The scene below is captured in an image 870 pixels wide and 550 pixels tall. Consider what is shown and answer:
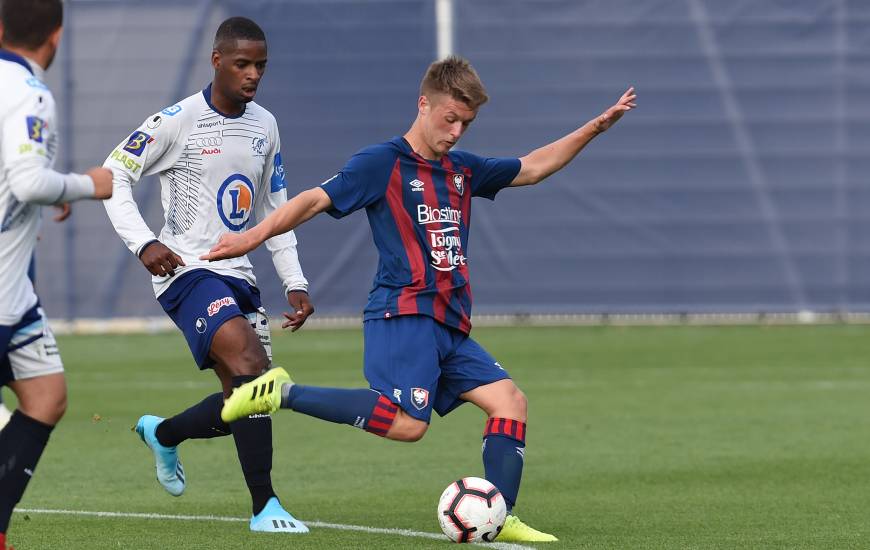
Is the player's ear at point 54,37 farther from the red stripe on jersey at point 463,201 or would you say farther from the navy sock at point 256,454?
the navy sock at point 256,454

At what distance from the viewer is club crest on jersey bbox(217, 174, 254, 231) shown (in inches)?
276

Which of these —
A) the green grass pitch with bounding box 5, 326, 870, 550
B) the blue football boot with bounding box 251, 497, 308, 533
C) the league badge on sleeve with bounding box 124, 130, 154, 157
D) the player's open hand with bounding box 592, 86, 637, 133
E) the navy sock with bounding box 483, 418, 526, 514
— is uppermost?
the player's open hand with bounding box 592, 86, 637, 133

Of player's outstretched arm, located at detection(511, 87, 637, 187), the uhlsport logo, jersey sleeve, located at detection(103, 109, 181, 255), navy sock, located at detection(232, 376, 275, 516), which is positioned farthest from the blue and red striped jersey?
jersey sleeve, located at detection(103, 109, 181, 255)

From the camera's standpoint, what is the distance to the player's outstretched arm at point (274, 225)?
5988mm

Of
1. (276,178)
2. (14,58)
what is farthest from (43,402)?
(276,178)

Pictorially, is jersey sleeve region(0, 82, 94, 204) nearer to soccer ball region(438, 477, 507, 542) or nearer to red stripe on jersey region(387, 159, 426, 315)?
red stripe on jersey region(387, 159, 426, 315)

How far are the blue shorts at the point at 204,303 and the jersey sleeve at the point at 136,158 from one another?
12.6 inches

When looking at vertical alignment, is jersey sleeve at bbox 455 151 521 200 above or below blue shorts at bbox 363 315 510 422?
above

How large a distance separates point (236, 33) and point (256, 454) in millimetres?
1847

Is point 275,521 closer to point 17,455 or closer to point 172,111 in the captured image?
point 17,455

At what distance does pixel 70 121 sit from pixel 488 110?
5.56 meters

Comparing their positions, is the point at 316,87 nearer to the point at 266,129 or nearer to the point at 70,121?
the point at 70,121

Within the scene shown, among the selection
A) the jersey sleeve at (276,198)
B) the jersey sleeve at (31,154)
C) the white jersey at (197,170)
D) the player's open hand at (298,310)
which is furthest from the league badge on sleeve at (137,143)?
the jersey sleeve at (31,154)

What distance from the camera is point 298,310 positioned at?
7148mm
